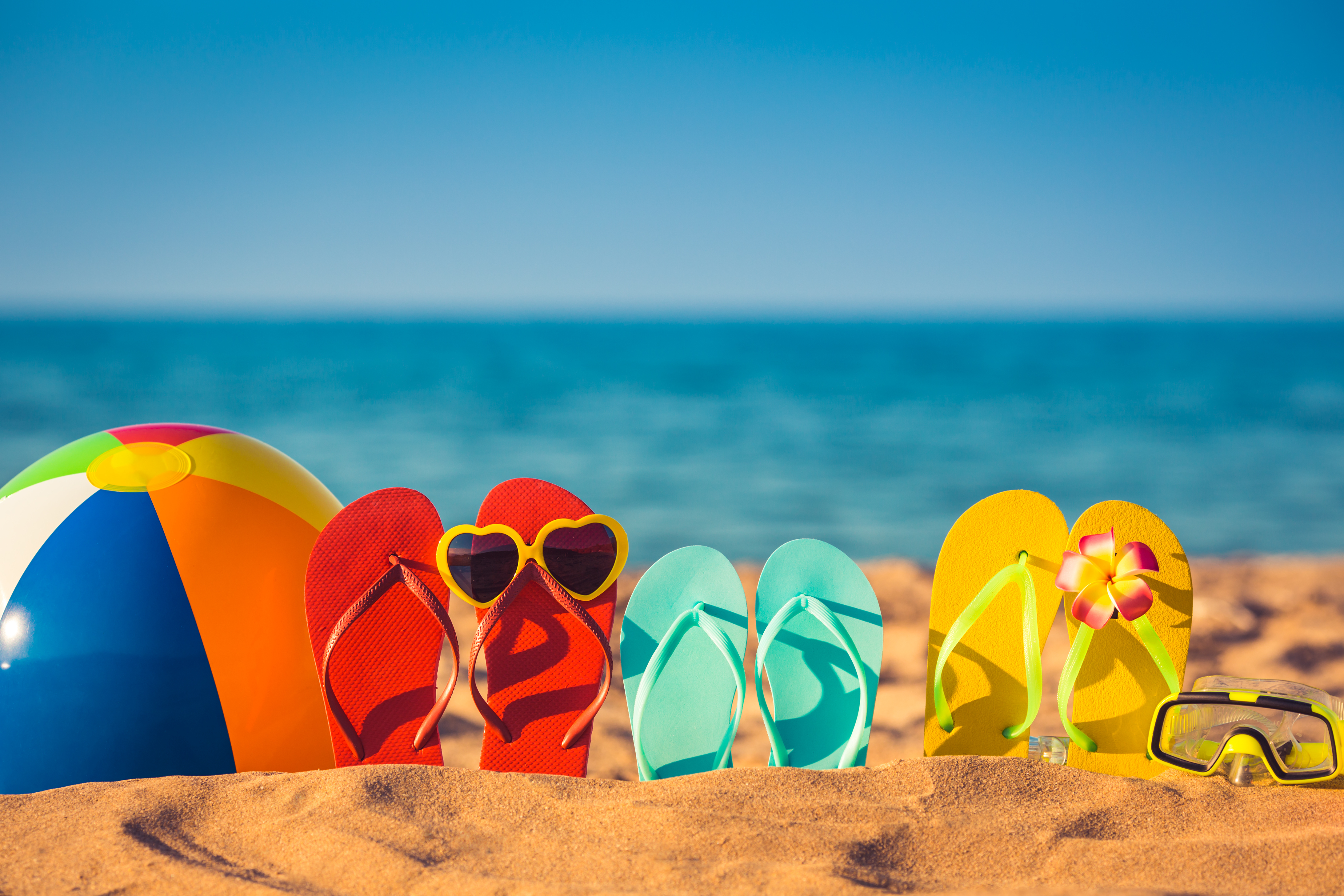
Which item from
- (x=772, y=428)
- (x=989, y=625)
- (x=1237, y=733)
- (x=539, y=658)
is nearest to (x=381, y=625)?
(x=539, y=658)

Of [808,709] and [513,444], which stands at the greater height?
[513,444]

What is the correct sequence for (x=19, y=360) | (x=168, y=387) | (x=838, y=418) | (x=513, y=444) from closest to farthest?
1. (x=513, y=444)
2. (x=838, y=418)
3. (x=168, y=387)
4. (x=19, y=360)

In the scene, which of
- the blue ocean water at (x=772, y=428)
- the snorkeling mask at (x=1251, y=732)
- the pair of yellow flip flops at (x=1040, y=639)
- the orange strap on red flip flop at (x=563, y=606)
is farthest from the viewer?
the blue ocean water at (x=772, y=428)

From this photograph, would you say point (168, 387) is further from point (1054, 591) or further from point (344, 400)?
point (1054, 591)

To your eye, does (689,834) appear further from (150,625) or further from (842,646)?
(150,625)

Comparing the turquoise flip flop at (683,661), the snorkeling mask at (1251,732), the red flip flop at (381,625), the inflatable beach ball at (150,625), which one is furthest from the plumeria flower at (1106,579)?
the inflatable beach ball at (150,625)

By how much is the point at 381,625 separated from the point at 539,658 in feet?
1.17

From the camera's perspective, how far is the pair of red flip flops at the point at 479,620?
190 centimetres

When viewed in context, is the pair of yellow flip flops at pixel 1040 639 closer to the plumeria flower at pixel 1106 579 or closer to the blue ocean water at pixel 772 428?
the plumeria flower at pixel 1106 579

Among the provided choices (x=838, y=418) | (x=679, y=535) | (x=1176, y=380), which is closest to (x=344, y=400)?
(x=838, y=418)

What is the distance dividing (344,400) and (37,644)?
57.7 feet

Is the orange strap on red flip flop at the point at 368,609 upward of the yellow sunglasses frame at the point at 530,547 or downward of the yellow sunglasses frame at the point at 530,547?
downward

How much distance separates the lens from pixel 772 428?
601 inches

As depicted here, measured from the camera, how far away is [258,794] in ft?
5.63
